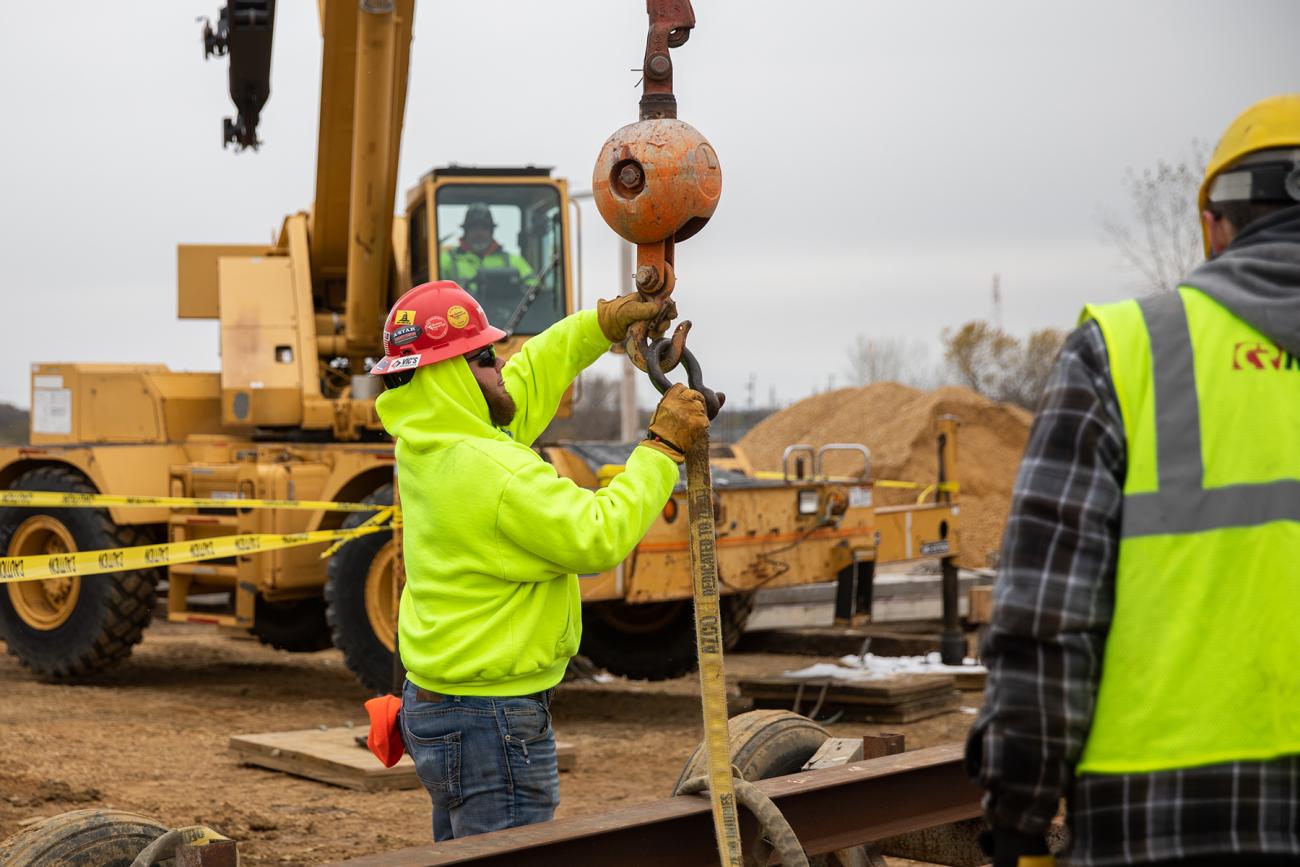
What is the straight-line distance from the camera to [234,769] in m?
8.14

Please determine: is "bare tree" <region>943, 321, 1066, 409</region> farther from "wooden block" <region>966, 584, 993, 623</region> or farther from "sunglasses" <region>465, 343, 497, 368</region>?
"sunglasses" <region>465, 343, 497, 368</region>

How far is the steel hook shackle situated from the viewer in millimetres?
3801

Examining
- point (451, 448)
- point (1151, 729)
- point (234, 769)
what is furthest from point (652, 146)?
point (234, 769)

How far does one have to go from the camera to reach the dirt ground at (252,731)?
270 inches

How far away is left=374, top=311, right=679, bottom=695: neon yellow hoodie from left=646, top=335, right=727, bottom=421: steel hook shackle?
0.19 meters

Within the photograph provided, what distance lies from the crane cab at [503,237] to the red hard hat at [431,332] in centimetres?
701

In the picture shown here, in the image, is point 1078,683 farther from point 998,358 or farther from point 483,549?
point 998,358

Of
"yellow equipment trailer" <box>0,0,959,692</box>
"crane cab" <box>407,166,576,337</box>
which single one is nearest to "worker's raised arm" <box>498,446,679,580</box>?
"yellow equipment trailer" <box>0,0,959,692</box>

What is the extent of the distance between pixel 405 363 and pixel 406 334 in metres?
0.07

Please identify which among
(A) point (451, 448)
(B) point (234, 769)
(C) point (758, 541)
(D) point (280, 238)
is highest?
(D) point (280, 238)

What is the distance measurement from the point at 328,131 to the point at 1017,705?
31.9 feet

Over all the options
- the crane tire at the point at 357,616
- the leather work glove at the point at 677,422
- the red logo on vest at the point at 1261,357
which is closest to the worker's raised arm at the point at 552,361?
the leather work glove at the point at 677,422

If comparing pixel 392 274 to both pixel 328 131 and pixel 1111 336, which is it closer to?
pixel 328 131

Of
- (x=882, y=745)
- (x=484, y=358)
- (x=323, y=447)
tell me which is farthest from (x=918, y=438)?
(x=484, y=358)
